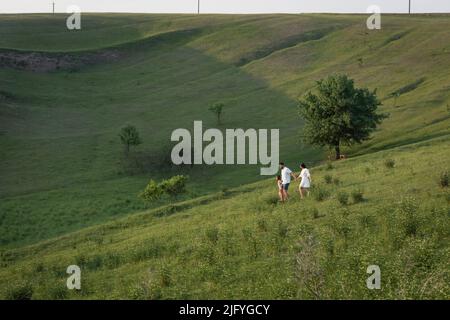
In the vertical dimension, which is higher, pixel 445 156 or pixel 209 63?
pixel 209 63

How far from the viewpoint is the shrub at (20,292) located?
55.5ft

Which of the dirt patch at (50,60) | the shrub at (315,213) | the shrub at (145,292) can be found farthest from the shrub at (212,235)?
the dirt patch at (50,60)

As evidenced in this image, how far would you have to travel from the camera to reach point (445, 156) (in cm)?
3139

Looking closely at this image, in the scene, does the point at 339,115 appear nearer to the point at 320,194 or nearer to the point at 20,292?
the point at 320,194

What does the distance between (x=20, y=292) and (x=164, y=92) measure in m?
72.8

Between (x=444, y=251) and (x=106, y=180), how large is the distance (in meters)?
40.7

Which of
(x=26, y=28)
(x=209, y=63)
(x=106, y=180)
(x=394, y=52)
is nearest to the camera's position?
(x=106, y=180)

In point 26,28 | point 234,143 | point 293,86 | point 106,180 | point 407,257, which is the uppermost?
point 26,28

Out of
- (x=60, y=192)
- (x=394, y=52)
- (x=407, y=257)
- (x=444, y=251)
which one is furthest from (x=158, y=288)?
(x=394, y=52)

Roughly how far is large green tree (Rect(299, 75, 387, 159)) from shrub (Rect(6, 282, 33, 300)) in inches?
1325

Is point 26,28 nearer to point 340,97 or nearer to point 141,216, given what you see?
point 340,97

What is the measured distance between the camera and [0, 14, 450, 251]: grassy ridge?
47.3m

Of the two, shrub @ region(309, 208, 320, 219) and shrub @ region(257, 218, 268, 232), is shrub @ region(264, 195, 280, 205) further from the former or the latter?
shrub @ region(257, 218, 268, 232)

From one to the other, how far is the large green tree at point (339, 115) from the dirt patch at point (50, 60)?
70.1m
